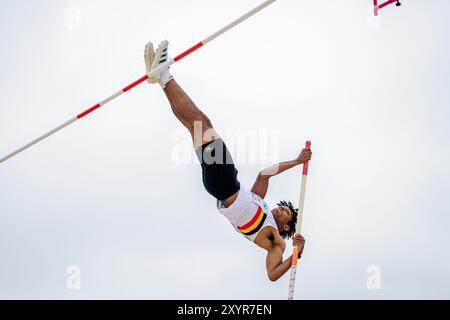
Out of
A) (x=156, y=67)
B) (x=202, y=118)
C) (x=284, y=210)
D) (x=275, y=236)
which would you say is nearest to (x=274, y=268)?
(x=275, y=236)

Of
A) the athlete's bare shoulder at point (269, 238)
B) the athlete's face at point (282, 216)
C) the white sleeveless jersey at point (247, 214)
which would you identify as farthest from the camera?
the athlete's face at point (282, 216)

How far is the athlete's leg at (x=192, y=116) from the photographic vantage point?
36.3 ft

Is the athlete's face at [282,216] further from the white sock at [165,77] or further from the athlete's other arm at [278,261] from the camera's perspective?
the white sock at [165,77]

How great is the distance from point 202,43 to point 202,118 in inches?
46.0

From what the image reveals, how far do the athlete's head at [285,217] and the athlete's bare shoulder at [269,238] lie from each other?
0.82 meters

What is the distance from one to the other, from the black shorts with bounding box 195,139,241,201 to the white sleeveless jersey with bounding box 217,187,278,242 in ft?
1.13

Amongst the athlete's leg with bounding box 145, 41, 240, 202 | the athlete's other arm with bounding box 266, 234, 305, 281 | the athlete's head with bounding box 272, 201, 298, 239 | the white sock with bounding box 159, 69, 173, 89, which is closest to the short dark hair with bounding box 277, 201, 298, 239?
the athlete's head with bounding box 272, 201, 298, 239

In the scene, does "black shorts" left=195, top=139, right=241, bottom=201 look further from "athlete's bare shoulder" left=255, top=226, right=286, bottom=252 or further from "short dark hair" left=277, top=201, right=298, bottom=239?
"short dark hair" left=277, top=201, right=298, bottom=239

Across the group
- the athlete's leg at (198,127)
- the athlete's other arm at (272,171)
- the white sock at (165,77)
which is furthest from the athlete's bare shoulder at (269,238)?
the white sock at (165,77)

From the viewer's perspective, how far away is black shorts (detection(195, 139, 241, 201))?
11.1 meters

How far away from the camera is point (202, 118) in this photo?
1112cm

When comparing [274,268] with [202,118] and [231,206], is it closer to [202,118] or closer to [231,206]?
[231,206]
